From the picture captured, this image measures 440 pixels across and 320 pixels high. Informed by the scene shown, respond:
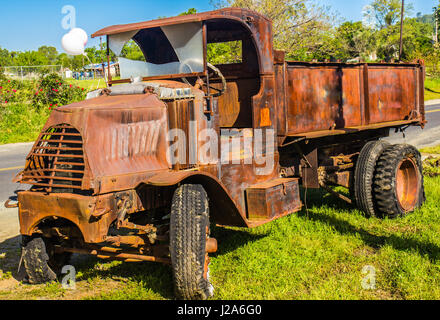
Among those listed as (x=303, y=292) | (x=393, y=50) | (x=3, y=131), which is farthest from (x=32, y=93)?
(x=393, y=50)

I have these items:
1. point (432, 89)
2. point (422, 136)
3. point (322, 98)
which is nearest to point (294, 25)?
point (422, 136)

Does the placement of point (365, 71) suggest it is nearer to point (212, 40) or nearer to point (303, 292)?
point (212, 40)

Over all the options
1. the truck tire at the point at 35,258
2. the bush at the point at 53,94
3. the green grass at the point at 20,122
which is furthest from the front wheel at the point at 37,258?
the bush at the point at 53,94

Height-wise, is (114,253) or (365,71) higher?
(365,71)

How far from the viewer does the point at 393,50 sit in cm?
4469

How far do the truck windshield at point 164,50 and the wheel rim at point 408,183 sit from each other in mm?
3573

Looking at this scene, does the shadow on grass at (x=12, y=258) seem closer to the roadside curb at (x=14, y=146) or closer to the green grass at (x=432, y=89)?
the roadside curb at (x=14, y=146)

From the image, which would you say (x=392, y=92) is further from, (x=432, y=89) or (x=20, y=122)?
(x=432, y=89)

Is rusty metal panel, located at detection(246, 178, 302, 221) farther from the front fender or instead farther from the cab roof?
the cab roof

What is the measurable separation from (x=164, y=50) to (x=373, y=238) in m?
3.27

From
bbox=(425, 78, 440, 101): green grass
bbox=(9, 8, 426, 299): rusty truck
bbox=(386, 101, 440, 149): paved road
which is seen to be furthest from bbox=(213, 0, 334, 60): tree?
bbox=(425, 78, 440, 101): green grass

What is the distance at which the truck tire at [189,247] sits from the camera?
13.1 ft
